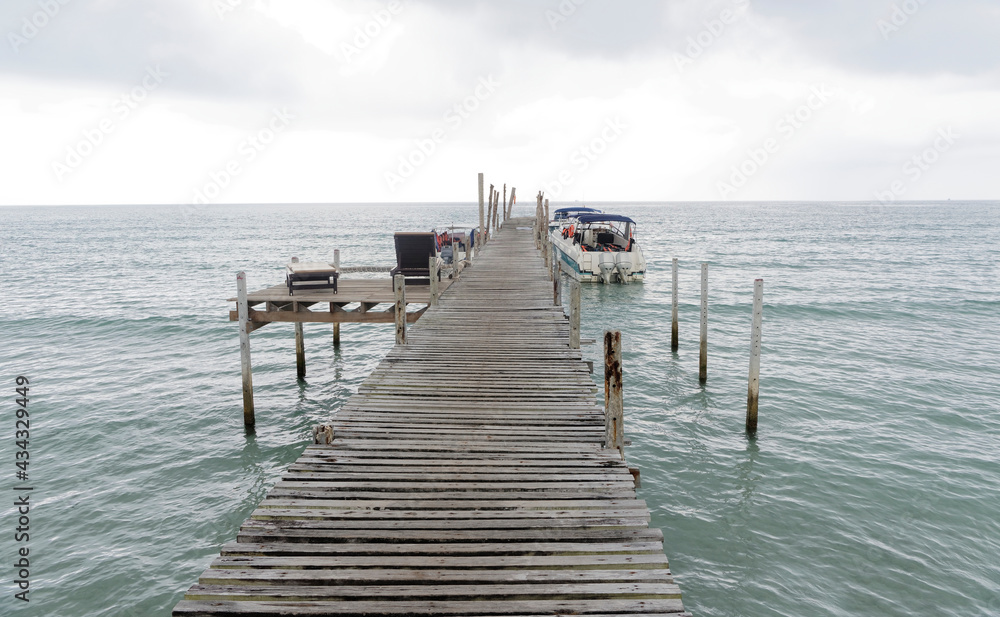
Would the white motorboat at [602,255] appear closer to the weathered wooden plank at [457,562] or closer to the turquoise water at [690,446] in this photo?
the turquoise water at [690,446]

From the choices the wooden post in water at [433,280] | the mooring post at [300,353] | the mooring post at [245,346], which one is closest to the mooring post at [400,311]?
the wooden post in water at [433,280]

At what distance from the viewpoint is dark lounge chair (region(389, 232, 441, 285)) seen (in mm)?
14664

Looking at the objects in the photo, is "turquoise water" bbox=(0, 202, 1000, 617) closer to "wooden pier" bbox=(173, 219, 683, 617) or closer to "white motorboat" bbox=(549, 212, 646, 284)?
"wooden pier" bbox=(173, 219, 683, 617)

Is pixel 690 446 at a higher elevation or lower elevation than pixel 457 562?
lower

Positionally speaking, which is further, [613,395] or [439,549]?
[613,395]

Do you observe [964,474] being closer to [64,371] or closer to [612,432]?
[612,432]

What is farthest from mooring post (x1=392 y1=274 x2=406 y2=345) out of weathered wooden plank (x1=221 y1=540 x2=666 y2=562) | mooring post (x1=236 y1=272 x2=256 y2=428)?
weathered wooden plank (x1=221 y1=540 x2=666 y2=562)

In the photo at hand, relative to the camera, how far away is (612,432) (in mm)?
6043

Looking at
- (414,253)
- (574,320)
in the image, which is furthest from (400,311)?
(414,253)

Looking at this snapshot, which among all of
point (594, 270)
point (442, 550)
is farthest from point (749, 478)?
point (594, 270)

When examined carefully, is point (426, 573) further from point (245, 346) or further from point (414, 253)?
point (414, 253)

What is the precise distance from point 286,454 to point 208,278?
3054 cm

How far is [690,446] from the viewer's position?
414 inches

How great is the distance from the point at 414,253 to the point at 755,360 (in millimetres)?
8569
